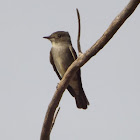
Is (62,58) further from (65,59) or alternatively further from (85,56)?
(85,56)

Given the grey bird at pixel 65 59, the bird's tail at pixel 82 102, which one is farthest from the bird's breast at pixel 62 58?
the bird's tail at pixel 82 102

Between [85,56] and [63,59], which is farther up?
[63,59]

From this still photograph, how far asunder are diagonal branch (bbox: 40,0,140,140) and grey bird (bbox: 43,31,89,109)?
2151 millimetres

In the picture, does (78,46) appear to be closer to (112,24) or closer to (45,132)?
(112,24)

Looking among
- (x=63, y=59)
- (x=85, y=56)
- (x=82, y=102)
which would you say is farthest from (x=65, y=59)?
(x=85, y=56)

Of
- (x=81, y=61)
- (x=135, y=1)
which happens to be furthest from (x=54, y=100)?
(x=135, y=1)

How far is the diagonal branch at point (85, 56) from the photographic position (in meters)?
3.90

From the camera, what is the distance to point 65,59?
7.03 m

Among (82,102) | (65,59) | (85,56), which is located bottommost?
(82,102)

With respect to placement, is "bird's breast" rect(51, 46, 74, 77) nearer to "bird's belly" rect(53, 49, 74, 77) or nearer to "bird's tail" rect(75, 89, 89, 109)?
"bird's belly" rect(53, 49, 74, 77)

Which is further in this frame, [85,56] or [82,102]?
[82,102]

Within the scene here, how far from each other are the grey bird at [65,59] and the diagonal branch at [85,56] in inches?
84.7

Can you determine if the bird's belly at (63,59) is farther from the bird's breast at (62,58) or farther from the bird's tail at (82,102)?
the bird's tail at (82,102)

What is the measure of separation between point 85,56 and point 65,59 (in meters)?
2.73
